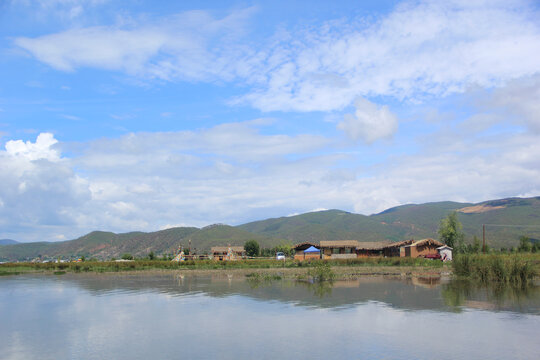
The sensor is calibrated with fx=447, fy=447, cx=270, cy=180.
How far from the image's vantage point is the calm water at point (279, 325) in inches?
628

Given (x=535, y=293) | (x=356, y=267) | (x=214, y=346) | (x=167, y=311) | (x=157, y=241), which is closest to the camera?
(x=214, y=346)

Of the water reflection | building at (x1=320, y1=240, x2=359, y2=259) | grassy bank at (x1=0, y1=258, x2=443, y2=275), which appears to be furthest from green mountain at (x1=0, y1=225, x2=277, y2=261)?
the water reflection

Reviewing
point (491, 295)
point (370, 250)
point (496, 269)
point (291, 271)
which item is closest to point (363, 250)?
point (370, 250)

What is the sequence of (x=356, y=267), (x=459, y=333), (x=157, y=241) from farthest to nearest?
(x=157, y=241)
(x=356, y=267)
(x=459, y=333)

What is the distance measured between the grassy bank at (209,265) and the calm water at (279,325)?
84.5 feet

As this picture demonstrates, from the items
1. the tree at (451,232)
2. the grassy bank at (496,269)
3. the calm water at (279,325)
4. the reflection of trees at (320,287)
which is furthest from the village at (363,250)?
the calm water at (279,325)

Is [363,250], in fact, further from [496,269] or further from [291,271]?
[496,269]

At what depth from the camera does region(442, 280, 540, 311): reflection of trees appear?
24.8 m

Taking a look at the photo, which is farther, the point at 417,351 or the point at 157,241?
the point at 157,241

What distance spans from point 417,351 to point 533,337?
522cm

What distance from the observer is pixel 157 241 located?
172 meters

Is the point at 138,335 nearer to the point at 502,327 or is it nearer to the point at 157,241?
the point at 502,327

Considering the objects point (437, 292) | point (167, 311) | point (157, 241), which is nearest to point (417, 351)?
point (167, 311)

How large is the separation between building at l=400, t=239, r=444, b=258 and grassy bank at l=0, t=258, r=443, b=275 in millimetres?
17899
